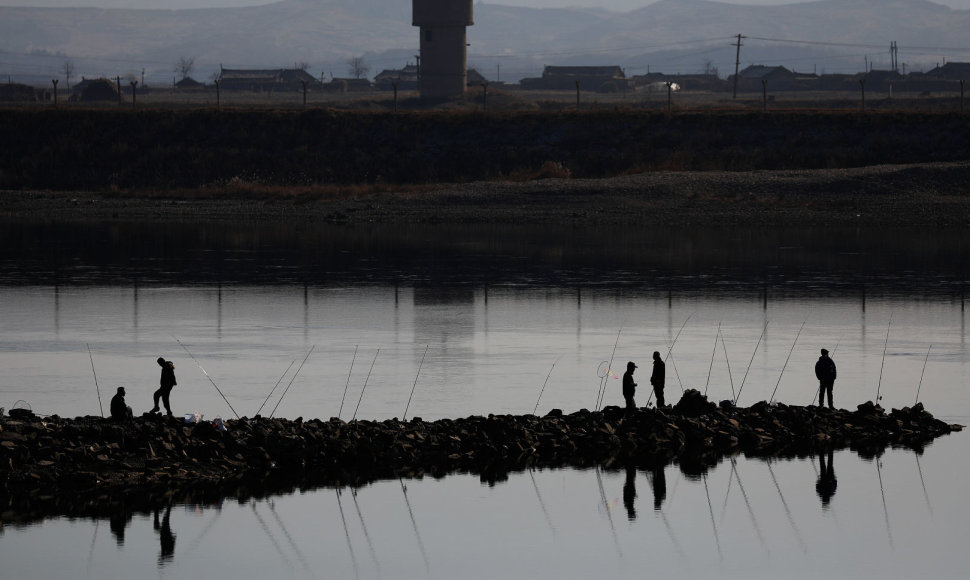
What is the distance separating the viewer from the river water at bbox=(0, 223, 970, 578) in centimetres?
1941

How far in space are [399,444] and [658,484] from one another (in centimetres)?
399

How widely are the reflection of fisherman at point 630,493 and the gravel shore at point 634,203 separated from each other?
150 feet

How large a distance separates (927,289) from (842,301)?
402 cm

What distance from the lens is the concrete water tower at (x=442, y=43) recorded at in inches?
5143

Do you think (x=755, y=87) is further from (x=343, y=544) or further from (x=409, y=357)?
(x=343, y=544)

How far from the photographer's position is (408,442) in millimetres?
23469

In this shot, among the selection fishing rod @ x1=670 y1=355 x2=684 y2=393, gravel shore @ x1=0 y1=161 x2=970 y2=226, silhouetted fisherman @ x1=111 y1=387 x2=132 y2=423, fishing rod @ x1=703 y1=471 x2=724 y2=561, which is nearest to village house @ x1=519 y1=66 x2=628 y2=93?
gravel shore @ x1=0 y1=161 x2=970 y2=226

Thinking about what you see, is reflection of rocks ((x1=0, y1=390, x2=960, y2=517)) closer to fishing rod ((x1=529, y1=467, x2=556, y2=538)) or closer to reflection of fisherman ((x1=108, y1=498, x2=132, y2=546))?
fishing rod ((x1=529, y1=467, x2=556, y2=538))

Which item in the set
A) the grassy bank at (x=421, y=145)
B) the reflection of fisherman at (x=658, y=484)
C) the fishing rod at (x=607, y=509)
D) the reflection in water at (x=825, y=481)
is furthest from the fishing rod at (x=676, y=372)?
the grassy bank at (x=421, y=145)

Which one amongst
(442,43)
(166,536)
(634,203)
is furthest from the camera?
(442,43)

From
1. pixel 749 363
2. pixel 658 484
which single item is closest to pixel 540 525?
pixel 658 484

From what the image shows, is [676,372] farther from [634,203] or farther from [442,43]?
[442,43]

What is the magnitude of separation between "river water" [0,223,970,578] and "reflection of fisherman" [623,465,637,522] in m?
0.09

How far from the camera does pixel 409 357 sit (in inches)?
1238
